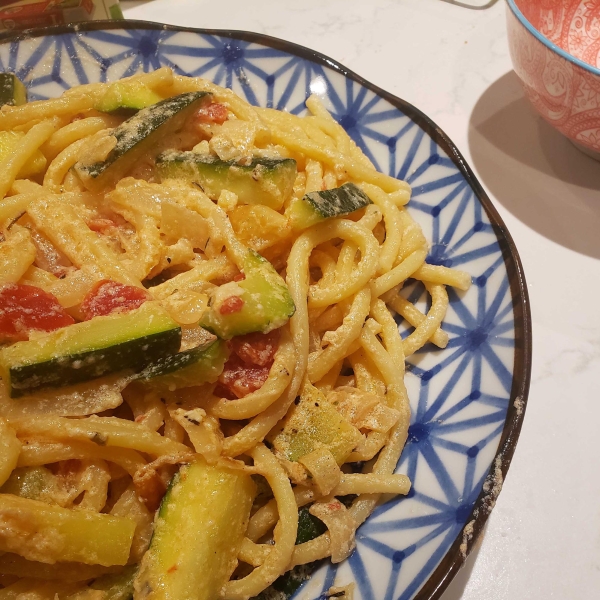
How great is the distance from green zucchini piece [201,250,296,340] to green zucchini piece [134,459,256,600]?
46 centimetres

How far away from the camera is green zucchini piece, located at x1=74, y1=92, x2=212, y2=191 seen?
2.30 metres

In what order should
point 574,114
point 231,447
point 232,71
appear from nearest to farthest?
point 231,447
point 574,114
point 232,71

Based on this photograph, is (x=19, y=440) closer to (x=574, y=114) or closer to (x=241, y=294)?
(x=241, y=294)

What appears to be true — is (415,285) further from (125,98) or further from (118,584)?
(118,584)

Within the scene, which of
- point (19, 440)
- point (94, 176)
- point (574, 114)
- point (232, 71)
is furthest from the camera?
point (232, 71)

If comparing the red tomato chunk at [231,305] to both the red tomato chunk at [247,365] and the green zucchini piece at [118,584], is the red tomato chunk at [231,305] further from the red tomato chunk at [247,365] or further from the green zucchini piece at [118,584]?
the green zucchini piece at [118,584]

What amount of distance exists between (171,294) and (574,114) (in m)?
2.36

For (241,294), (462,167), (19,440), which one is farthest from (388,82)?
(19,440)

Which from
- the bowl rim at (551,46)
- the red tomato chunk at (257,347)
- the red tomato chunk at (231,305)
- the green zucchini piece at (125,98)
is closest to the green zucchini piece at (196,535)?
the red tomato chunk at (257,347)

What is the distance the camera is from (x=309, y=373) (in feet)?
7.16

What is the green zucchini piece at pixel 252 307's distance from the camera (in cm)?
180

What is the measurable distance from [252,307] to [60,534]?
90 centimetres

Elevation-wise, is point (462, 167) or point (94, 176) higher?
point (94, 176)

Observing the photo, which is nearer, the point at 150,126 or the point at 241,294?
the point at 241,294
